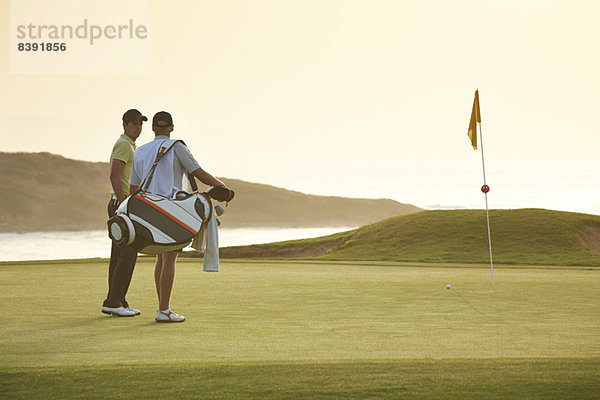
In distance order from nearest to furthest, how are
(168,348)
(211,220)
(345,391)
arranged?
(345,391) → (168,348) → (211,220)

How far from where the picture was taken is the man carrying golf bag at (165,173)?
776 centimetres

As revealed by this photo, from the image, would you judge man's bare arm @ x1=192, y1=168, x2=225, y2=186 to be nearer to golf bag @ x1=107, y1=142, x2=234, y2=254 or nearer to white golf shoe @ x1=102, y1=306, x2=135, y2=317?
golf bag @ x1=107, y1=142, x2=234, y2=254

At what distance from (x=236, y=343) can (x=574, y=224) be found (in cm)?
3480

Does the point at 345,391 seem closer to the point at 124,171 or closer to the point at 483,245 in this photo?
the point at 124,171

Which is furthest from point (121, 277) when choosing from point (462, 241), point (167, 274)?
point (462, 241)

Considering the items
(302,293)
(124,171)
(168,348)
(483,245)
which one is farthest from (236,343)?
(483,245)

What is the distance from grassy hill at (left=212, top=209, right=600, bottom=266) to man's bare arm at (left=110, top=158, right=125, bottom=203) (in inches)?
857

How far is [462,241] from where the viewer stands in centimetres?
3478

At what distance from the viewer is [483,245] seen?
3384cm

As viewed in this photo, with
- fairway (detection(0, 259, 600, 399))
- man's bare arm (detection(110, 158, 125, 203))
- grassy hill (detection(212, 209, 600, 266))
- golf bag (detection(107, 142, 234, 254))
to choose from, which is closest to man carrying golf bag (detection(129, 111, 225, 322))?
golf bag (detection(107, 142, 234, 254))

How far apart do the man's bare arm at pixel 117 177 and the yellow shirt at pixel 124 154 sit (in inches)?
2.3

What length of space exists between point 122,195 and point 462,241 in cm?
2798

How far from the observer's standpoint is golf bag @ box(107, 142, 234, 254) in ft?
24.1

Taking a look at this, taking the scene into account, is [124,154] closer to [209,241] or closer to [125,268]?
[125,268]
